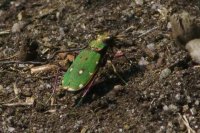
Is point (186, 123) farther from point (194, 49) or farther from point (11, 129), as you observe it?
point (11, 129)

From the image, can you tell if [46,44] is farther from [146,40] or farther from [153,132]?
[153,132]

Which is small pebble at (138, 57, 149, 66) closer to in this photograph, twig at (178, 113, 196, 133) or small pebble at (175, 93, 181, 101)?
small pebble at (175, 93, 181, 101)

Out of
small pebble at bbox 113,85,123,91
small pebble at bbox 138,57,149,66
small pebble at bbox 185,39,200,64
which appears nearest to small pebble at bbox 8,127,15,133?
small pebble at bbox 113,85,123,91

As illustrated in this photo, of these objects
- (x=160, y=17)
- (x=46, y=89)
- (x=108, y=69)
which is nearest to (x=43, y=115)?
(x=46, y=89)

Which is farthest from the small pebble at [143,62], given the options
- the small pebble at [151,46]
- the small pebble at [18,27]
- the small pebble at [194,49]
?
Answer: the small pebble at [18,27]

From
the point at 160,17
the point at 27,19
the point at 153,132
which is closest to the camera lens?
the point at 153,132

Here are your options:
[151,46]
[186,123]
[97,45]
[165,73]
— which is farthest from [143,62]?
[186,123]
